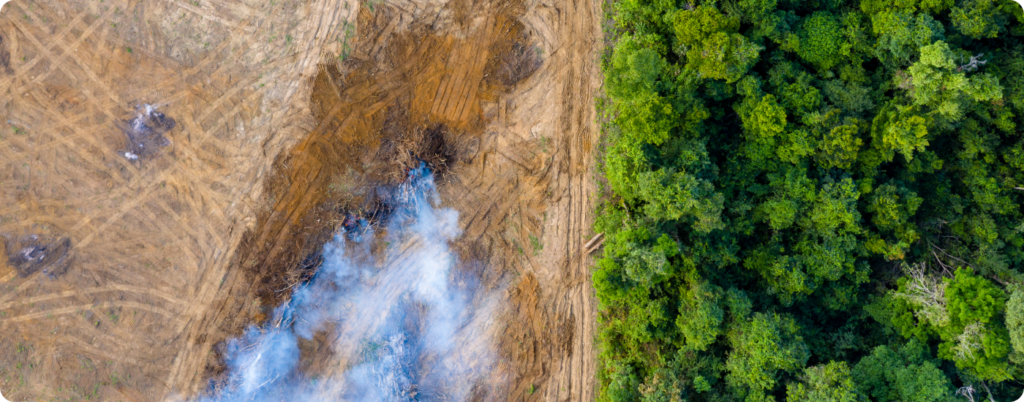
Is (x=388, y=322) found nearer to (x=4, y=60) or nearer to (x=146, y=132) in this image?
(x=146, y=132)

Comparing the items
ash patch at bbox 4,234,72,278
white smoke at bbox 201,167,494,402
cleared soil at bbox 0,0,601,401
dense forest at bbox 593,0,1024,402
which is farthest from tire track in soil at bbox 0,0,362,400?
dense forest at bbox 593,0,1024,402

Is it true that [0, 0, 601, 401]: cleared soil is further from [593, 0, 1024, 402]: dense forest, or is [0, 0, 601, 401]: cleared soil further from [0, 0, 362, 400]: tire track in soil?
[593, 0, 1024, 402]: dense forest

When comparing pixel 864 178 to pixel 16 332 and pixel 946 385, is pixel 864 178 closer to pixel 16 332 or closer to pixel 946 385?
pixel 946 385

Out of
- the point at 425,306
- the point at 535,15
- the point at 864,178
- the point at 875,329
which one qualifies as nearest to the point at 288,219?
the point at 425,306

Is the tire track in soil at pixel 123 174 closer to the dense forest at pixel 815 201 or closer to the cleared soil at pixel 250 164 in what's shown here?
the cleared soil at pixel 250 164

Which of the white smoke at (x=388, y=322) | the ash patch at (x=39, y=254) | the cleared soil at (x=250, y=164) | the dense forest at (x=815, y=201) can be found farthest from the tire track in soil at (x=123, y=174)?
the dense forest at (x=815, y=201)

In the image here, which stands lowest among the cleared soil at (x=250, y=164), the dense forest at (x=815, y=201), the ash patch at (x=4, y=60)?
the dense forest at (x=815, y=201)
